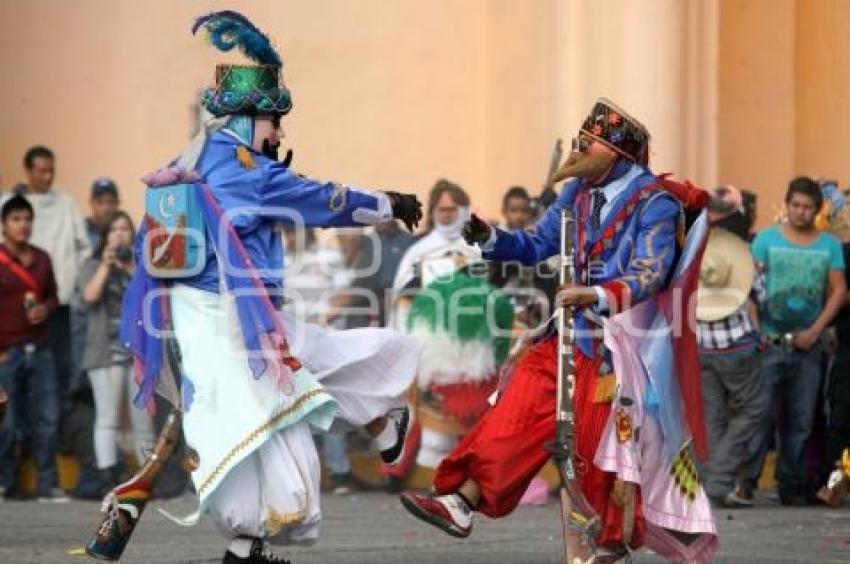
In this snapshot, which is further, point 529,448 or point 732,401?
point 732,401

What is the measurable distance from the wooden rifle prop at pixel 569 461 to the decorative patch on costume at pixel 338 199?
2.91 feet

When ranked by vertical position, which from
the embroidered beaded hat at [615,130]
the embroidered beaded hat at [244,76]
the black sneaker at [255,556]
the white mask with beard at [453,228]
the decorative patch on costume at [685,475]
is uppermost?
the embroidered beaded hat at [244,76]

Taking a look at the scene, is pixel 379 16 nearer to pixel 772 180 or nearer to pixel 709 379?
pixel 772 180

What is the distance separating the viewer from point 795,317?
650 inches

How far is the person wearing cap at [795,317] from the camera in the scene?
646 inches

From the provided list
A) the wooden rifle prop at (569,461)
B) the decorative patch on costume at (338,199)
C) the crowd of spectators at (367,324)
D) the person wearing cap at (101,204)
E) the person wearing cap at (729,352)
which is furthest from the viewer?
the person wearing cap at (101,204)

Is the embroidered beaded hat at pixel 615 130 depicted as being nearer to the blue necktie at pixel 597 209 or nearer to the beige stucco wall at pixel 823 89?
the blue necktie at pixel 597 209

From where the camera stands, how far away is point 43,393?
16891mm

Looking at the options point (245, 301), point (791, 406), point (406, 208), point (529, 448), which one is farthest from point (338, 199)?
point (791, 406)

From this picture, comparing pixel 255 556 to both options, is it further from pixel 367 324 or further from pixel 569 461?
pixel 367 324

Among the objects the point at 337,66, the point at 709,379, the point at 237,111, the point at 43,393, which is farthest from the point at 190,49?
the point at 237,111

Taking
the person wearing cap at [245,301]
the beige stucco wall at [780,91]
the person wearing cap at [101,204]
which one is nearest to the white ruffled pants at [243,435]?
the person wearing cap at [245,301]

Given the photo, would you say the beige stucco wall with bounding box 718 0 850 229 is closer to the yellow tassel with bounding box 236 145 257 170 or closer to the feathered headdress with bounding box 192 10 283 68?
the feathered headdress with bounding box 192 10 283 68

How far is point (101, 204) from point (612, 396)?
7098mm
